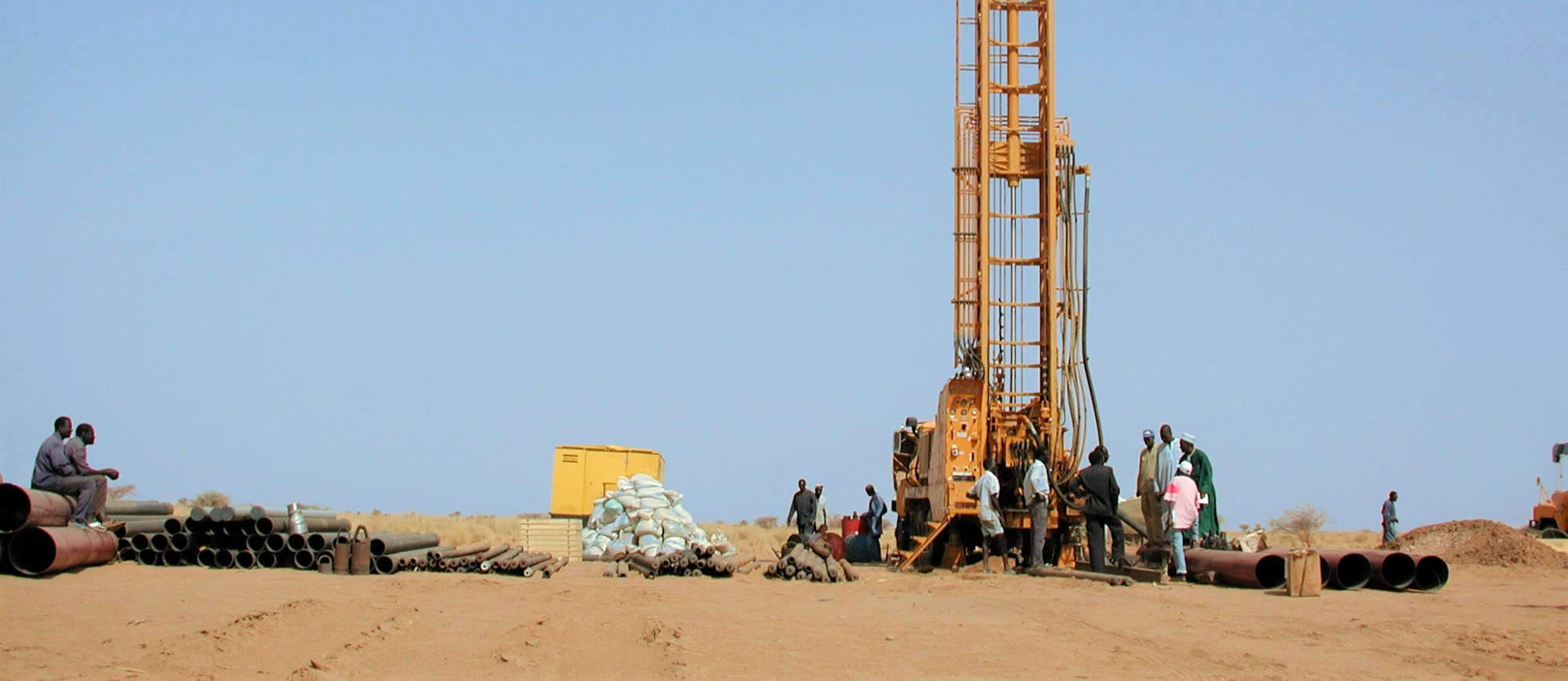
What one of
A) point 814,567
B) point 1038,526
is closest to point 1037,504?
point 1038,526

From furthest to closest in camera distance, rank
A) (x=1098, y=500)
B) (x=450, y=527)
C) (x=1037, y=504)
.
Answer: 1. (x=450, y=527)
2. (x=1037, y=504)
3. (x=1098, y=500)

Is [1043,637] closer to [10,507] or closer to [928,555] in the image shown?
[928,555]

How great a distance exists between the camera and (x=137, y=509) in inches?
866

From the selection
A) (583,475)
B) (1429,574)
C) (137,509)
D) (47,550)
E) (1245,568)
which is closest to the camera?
(47,550)

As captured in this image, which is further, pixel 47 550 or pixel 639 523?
pixel 639 523

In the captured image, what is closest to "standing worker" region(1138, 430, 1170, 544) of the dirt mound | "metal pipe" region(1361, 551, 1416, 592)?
"metal pipe" region(1361, 551, 1416, 592)

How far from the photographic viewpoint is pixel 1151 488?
18.9 m

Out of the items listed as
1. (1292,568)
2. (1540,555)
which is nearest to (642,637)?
(1292,568)

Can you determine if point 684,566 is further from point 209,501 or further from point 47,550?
point 209,501

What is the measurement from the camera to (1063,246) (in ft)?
77.4

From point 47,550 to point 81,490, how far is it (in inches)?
66.5

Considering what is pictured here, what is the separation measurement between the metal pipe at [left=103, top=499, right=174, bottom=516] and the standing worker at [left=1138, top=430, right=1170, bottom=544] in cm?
1420

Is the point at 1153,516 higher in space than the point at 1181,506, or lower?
lower

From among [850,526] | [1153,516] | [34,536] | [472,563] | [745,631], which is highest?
[1153,516]
